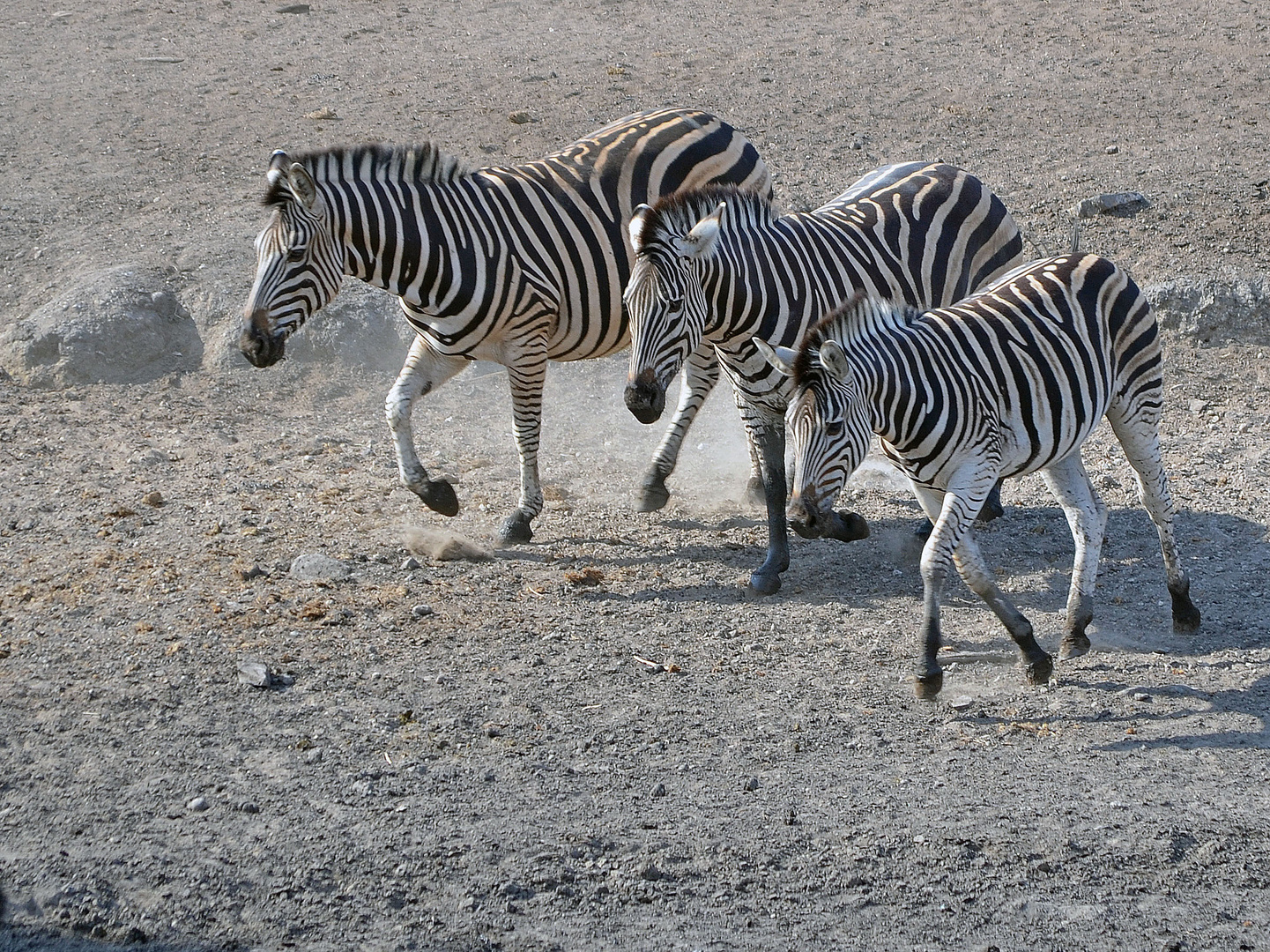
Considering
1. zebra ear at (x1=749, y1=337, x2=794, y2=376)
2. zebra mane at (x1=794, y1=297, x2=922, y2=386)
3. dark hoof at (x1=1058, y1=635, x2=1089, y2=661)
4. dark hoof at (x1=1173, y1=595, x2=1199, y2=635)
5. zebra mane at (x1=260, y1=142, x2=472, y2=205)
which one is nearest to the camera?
zebra mane at (x1=794, y1=297, x2=922, y2=386)

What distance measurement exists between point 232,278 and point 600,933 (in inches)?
295

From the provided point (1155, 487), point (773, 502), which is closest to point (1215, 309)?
point (1155, 487)

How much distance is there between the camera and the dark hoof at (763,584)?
6820 mm

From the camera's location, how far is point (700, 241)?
245 inches

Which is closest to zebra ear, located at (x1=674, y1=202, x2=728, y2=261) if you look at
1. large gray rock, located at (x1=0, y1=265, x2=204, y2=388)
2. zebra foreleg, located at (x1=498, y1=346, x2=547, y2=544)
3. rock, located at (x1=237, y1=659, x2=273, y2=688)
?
zebra foreleg, located at (x1=498, y1=346, x2=547, y2=544)

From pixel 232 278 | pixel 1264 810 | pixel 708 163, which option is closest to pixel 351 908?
pixel 1264 810

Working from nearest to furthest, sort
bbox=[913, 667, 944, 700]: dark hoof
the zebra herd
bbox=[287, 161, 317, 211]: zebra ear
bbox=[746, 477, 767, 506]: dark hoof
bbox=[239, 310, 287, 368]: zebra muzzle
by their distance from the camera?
the zebra herd
bbox=[913, 667, 944, 700]: dark hoof
bbox=[287, 161, 317, 211]: zebra ear
bbox=[239, 310, 287, 368]: zebra muzzle
bbox=[746, 477, 767, 506]: dark hoof

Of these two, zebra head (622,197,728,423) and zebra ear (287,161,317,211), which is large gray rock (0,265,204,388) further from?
zebra head (622,197,728,423)

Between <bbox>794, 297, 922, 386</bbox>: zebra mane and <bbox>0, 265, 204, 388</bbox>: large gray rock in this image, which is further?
<bbox>0, 265, 204, 388</bbox>: large gray rock

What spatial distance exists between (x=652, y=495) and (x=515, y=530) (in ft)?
3.15

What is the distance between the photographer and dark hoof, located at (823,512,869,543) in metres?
5.19

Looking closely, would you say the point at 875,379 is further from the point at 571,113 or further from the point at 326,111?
the point at 326,111

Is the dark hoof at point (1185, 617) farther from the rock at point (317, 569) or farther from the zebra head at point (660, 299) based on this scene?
the rock at point (317, 569)

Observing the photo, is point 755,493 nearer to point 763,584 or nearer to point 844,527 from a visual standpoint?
point 763,584
